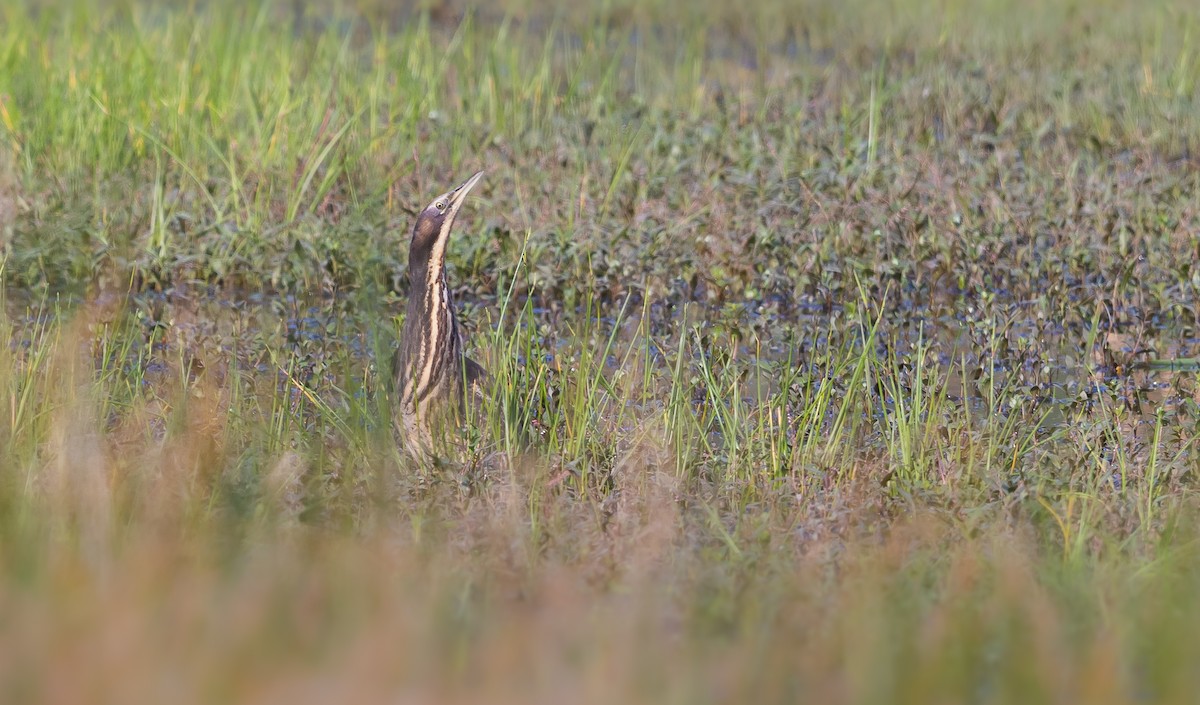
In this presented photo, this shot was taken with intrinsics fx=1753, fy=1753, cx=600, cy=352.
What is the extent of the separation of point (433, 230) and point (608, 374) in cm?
117

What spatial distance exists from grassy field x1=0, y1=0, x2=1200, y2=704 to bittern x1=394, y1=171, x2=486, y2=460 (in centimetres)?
16

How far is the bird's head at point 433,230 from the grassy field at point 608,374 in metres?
0.35

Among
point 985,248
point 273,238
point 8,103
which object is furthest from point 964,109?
point 8,103

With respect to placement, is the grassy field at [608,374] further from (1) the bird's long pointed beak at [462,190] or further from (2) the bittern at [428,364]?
(1) the bird's long pointed beak at [462,190]

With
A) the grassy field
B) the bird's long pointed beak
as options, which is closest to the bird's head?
the bird's long pointed beak

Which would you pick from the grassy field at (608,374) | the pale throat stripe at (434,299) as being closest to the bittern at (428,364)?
the pale throat stripe at (434,299)

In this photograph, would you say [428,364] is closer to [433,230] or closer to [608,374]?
[433,230]

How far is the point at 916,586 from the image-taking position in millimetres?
3592

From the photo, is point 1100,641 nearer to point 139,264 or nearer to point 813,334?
point 813,334

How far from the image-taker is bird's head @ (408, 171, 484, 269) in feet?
19.1

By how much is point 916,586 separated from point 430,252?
2673 millimetres

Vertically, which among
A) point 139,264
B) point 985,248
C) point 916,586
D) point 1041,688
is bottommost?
point 139,264

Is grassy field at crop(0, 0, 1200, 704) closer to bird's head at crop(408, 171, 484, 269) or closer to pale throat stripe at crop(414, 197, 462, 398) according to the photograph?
pale throat stripe at crop(414, 197, 462, 398)

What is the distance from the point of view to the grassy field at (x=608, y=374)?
9.29 feet
